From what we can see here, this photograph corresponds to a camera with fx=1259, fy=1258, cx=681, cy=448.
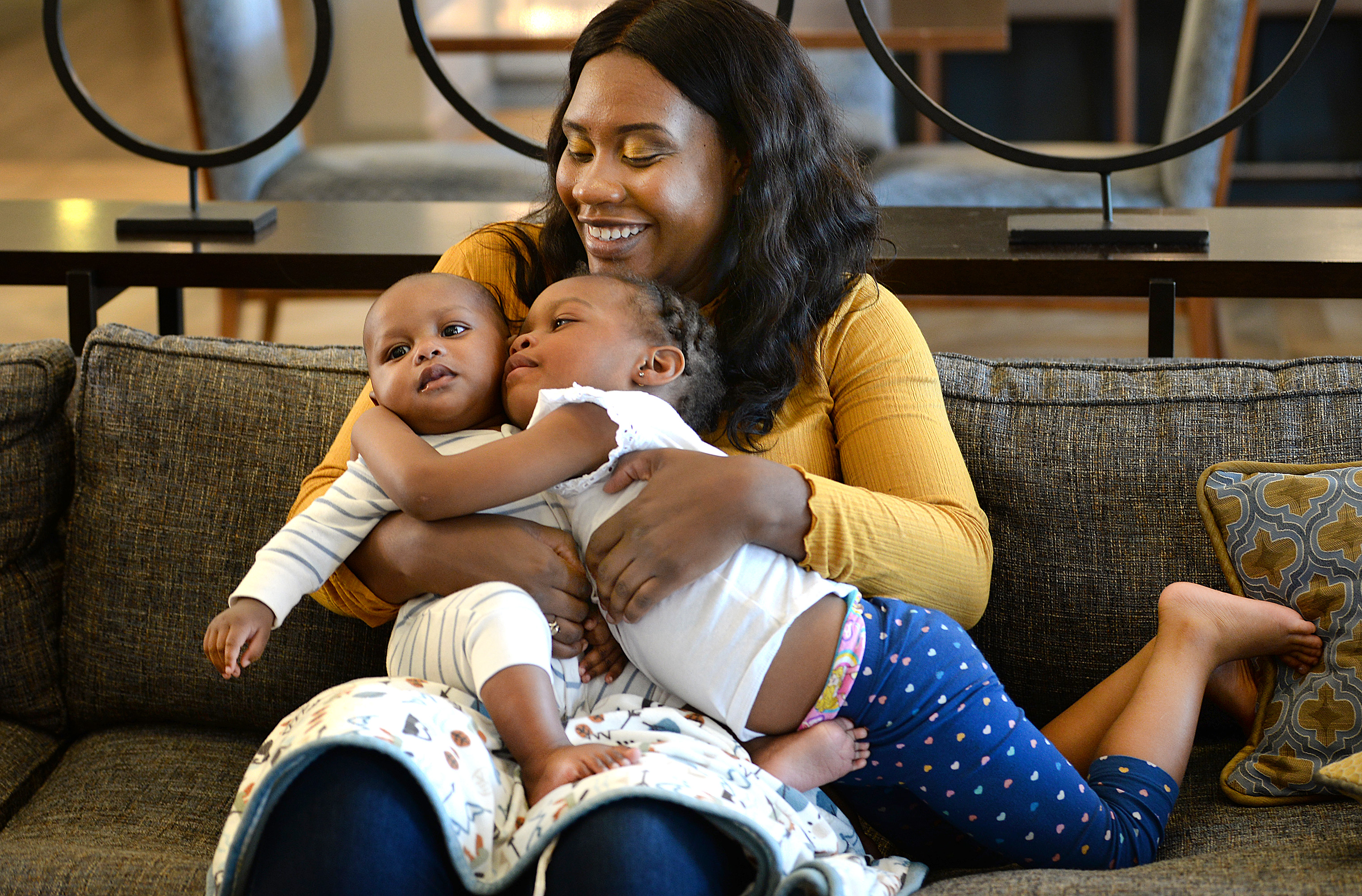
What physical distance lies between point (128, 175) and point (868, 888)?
15.8 ft

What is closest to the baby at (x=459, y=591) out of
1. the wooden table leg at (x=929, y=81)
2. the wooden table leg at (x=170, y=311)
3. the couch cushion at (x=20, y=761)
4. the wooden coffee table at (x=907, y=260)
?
the couch cushion at (x=20, y=761)

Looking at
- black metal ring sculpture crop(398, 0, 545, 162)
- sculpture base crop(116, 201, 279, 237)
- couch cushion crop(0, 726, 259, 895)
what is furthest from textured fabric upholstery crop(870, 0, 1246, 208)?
couch cushion crop(0, 726, 259, 895)

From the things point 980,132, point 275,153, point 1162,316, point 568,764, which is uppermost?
point 980,132

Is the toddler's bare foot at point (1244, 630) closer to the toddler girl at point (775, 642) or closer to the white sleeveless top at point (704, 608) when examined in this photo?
the toddler girl at point (775, 642)

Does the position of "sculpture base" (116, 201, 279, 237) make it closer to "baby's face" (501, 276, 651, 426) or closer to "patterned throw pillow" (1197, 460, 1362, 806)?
"baby's face" (501, 276, 651, 426)

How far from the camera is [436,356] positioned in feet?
4.10

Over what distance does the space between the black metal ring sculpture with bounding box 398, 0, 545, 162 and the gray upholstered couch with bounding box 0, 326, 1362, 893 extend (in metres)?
0.53

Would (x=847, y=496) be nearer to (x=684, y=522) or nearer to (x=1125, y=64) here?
(x=684, y=522)

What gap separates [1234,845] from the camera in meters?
1.23

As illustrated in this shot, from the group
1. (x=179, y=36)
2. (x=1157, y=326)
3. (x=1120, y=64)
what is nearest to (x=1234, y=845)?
(x=1157, y=326)

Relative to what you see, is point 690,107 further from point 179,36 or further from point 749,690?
point 179,36

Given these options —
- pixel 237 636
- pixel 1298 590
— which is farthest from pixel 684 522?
pixel 1298 590

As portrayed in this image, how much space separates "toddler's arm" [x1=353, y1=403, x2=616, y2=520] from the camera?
1.15 m

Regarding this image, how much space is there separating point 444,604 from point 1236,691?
0.87 metres
